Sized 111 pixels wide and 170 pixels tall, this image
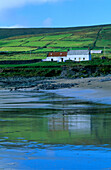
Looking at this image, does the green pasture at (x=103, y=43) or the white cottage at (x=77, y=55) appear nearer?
the white cottage at (x=77, y=55)

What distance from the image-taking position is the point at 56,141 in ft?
38.3

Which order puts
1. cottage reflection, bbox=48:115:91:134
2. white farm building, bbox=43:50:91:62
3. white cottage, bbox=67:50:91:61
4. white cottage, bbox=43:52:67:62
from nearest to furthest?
1. cottage reflection, bbox=48:115:91:134
2. white farm building, bbox=43:50:91:62
3. white cottage, bbox=67:50:91:61
4. white cottage, bbox=43:52:67:62

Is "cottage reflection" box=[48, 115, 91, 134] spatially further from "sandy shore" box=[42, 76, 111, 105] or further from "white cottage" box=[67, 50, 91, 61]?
"white cottage" box=[67, 50, 91, 61]

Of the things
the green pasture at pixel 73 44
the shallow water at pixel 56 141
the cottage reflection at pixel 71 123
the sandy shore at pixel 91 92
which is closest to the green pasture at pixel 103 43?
the green pasture at pixel 73 44

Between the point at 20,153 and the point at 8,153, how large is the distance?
1.03ft

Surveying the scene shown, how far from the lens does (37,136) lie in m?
12.7

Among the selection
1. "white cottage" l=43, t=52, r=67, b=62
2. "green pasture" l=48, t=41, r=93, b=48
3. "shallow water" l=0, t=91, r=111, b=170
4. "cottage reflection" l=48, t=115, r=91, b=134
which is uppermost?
"green pasture" l=48, t=41, r=93, b=48

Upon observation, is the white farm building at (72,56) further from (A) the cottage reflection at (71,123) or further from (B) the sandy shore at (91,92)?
(A) the cottage reflection at (71,123)

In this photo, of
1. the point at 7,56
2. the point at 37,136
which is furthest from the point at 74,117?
the point at 7,56

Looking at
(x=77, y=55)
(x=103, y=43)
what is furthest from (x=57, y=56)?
(x=103, y=43)

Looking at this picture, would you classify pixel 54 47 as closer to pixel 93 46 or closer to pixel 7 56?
pixel 93 46

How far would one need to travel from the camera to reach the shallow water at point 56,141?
361 inches

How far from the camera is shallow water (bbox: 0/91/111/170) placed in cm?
917

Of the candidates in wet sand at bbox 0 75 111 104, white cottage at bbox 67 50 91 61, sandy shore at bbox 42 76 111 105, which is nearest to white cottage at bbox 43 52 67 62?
white cottage at bbox 67 50 91 61
